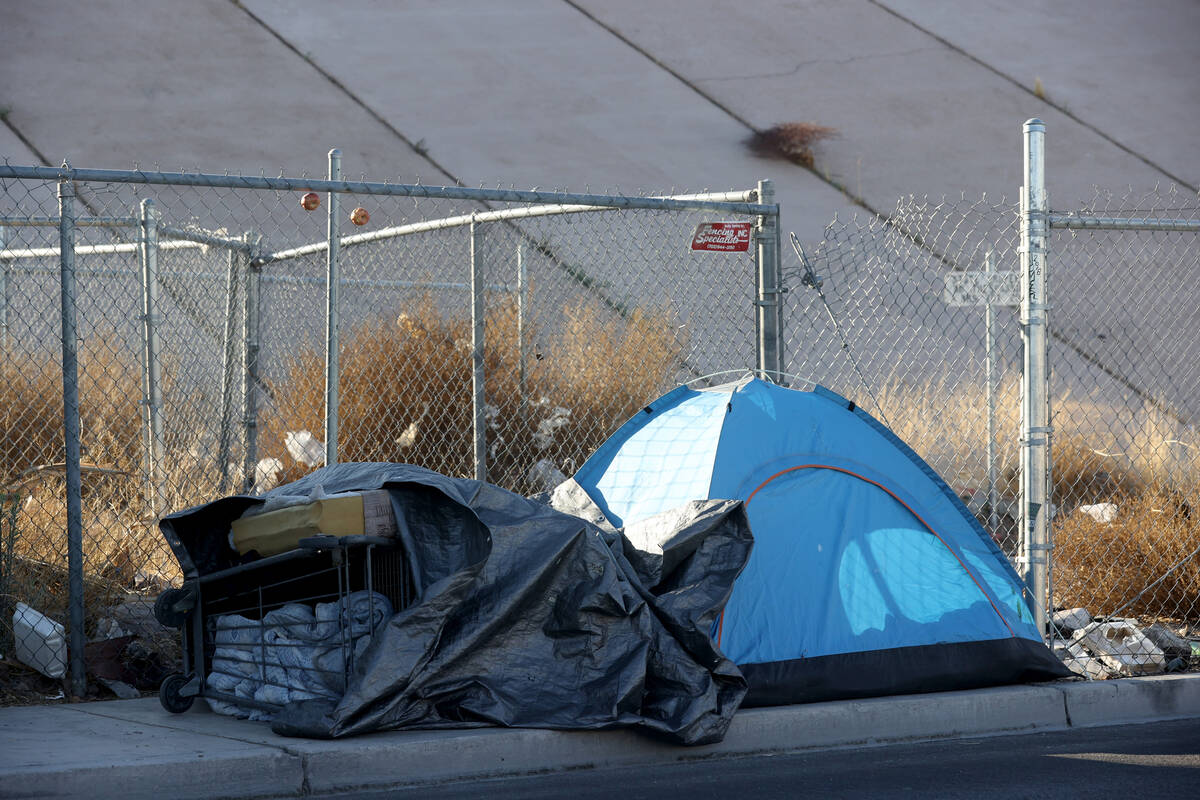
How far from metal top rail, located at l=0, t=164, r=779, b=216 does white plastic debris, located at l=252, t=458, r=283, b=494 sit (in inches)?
125

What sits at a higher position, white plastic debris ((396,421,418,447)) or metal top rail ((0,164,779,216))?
metal top rail ((0,164,779,216))

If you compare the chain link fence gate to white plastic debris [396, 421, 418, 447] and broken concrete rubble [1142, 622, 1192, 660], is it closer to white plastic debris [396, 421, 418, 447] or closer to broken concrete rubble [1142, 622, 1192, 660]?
white plastic debris [396, 421, 418, 447]

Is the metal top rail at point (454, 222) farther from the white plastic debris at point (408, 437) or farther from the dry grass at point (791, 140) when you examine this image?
the dry grass at point (791, 140)

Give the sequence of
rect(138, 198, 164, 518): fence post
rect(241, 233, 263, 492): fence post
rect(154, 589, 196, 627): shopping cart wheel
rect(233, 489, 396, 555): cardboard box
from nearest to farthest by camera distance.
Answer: rect(233, 489, 396, 555): cardboard box < rect(154, 589, 196, 627): shopping cart wheel < rect(138, 198, 164, 518): fence post < rect(241, 233, 263, 492): fence post

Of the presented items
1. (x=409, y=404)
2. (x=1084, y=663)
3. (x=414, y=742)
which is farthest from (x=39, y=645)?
(x=1084, y=663)

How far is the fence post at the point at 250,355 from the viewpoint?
825 centimetres

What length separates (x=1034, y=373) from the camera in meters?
6.00

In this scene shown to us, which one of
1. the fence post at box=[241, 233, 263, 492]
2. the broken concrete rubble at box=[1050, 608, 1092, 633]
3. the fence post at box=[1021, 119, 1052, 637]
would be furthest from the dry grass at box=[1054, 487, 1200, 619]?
the fence post at box=[241, 233, 263, 492]

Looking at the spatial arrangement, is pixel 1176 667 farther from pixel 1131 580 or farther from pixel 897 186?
pixel 897 186

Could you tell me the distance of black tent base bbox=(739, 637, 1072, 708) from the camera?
200 inches

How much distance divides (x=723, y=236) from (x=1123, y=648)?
9.09 ft

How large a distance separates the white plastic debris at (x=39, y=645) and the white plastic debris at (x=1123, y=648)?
15.2 feet

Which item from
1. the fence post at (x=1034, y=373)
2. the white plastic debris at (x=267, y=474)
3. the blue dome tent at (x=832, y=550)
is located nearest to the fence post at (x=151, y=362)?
the white plastic debris at (x=267, y=474)

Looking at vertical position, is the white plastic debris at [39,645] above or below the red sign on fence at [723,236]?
below
